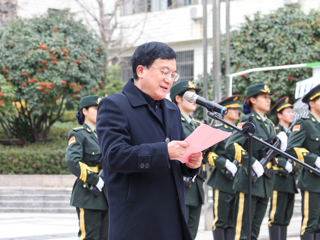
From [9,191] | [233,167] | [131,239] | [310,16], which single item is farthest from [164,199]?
[310,16]

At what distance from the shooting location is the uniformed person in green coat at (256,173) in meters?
6.00

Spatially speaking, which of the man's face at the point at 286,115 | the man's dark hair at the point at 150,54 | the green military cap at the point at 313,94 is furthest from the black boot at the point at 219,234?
the man's dark hair at the point at 150,54

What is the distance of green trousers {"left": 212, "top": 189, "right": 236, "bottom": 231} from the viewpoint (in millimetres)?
6395

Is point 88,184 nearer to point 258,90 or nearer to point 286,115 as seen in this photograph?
point 258,90

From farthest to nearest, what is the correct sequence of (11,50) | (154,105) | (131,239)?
1. (11,50)
2. (154,105)
3. (131,239)

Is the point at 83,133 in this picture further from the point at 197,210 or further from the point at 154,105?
the point at 154,105

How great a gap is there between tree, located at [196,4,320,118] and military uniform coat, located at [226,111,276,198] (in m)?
7.04

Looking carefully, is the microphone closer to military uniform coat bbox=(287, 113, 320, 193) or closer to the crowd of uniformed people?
the crowd of uniformed people

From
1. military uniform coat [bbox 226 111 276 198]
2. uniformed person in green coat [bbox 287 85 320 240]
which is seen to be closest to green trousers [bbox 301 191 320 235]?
uniformed person in green coat [bbox 287 85 320 240]

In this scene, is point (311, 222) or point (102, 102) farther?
point (311, 222)

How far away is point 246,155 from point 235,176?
1.40 ft

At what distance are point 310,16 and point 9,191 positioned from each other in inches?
344

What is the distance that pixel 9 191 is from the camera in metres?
11.4

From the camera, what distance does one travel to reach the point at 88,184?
18.0 ft
